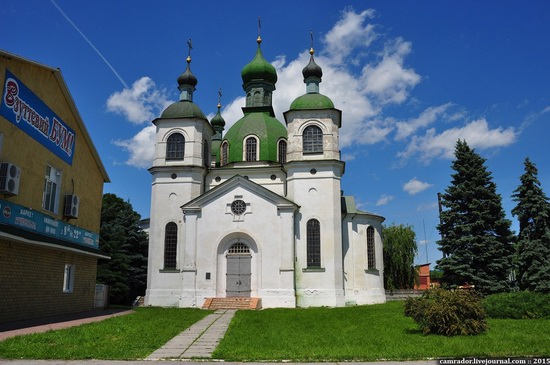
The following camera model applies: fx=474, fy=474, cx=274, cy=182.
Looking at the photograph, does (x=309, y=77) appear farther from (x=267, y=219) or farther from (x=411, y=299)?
(x=411, y=299)

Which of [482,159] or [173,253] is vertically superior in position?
[482,159]

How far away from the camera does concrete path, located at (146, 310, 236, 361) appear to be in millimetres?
9735

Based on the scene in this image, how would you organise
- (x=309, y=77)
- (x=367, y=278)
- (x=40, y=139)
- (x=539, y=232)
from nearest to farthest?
(x=40, y=139)
(x=539, y=232)
(x=367, y=278)
(x=309, y=77)

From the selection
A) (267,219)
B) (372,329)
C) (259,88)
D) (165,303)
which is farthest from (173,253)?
(372,329)

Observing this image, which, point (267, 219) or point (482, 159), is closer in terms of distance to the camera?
point (482, 159)

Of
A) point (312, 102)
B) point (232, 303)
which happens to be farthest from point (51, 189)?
point (312, 102)

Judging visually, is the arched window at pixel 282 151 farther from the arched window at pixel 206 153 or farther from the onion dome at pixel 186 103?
the onion dome at pixel 186 103

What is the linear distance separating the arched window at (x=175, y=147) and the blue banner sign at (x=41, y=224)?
942cm

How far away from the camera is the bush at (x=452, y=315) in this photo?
40.1ft

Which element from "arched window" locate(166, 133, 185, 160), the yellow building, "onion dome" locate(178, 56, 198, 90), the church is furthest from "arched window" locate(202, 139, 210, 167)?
the yellow building

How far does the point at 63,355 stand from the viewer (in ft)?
30.4

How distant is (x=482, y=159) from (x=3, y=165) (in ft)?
70.3

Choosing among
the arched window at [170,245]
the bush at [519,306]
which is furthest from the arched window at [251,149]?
the bush at [519,306]

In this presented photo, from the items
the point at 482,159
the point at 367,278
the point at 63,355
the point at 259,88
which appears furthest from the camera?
the point at 259,88
